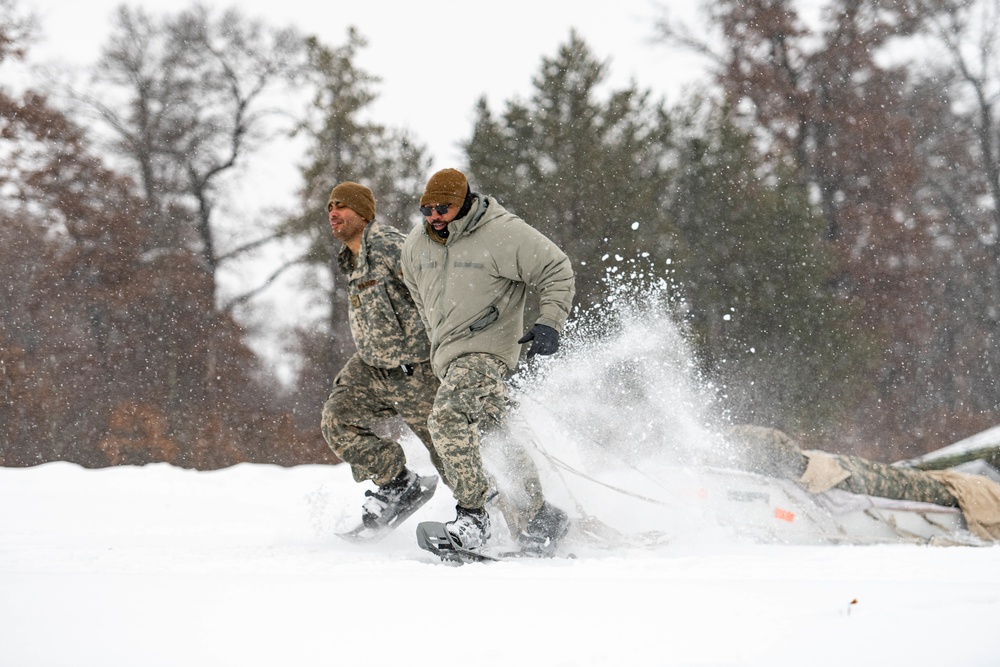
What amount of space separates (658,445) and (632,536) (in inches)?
34.3

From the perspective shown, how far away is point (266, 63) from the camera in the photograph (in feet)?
54.9

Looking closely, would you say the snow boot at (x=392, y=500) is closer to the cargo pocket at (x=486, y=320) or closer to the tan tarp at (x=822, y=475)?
the cargo pocket at (x=486, y=320)

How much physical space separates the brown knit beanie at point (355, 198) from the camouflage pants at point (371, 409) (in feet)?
2.31

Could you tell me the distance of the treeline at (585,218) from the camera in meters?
13.9

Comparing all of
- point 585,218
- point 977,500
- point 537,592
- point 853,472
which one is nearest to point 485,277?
point 537,592

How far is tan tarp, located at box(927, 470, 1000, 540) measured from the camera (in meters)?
4.70

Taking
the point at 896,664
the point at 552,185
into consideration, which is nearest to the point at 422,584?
the point at 896,664

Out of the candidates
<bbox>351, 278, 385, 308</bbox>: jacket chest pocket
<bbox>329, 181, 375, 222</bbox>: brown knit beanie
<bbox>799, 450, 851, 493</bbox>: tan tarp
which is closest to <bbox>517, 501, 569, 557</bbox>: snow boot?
<bbox>351, 278, 385, 308</bbox>: jacket chest pocket

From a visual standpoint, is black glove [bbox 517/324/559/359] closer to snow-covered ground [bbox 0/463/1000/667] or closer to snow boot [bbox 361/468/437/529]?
snow-covered ground [bbox 0/463/1000/667]

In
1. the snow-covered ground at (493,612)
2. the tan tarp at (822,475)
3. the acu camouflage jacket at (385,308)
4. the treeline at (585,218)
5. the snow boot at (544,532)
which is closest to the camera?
the snow-covered ground at (493,612)

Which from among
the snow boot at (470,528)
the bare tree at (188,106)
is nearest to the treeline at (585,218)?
the bare tree at (188,106)

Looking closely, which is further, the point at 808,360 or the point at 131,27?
the point at 131,27

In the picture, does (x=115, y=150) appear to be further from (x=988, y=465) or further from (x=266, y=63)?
(x=988, y=465)

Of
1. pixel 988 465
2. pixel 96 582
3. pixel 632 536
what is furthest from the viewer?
pixel 988 465
